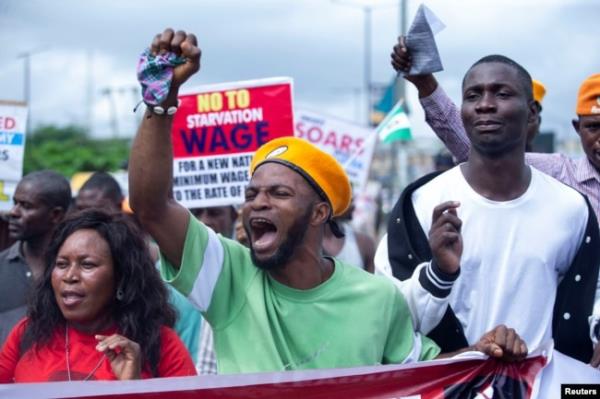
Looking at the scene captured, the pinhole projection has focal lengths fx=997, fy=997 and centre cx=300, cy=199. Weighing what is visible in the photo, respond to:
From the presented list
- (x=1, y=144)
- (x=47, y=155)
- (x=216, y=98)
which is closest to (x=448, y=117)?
(x=216, y=98)

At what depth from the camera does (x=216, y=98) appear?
6.62 metres

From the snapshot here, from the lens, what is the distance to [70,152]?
5322 cm

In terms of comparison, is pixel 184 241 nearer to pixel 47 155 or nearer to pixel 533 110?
pixel 533 110

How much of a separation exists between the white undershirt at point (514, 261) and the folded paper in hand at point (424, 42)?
57 centimetres

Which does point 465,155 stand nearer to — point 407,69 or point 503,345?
point 407,69

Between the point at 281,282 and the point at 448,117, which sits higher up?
the point at 448,117

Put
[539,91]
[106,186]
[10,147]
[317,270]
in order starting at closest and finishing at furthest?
1. [317,270]
2. [539,91]
3. [10,147]
4. [106,186]

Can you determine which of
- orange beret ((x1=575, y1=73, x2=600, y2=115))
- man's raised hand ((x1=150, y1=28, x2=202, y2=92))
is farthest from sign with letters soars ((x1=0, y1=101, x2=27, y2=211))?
man's raised hand ((x1=150, y1=28, x2=202, y2=92))

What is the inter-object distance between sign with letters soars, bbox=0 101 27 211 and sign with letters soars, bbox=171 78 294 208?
3.84 feet

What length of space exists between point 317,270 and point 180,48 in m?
0.95

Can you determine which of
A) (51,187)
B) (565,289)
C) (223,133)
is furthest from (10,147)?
(565,289)

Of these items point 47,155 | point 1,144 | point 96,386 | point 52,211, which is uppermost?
point 47,155

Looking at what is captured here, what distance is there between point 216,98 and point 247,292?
3.37m

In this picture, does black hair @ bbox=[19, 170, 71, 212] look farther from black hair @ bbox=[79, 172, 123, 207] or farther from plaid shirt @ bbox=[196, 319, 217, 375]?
plaid shirt @ bbox=[196, 319, 217, 375]
